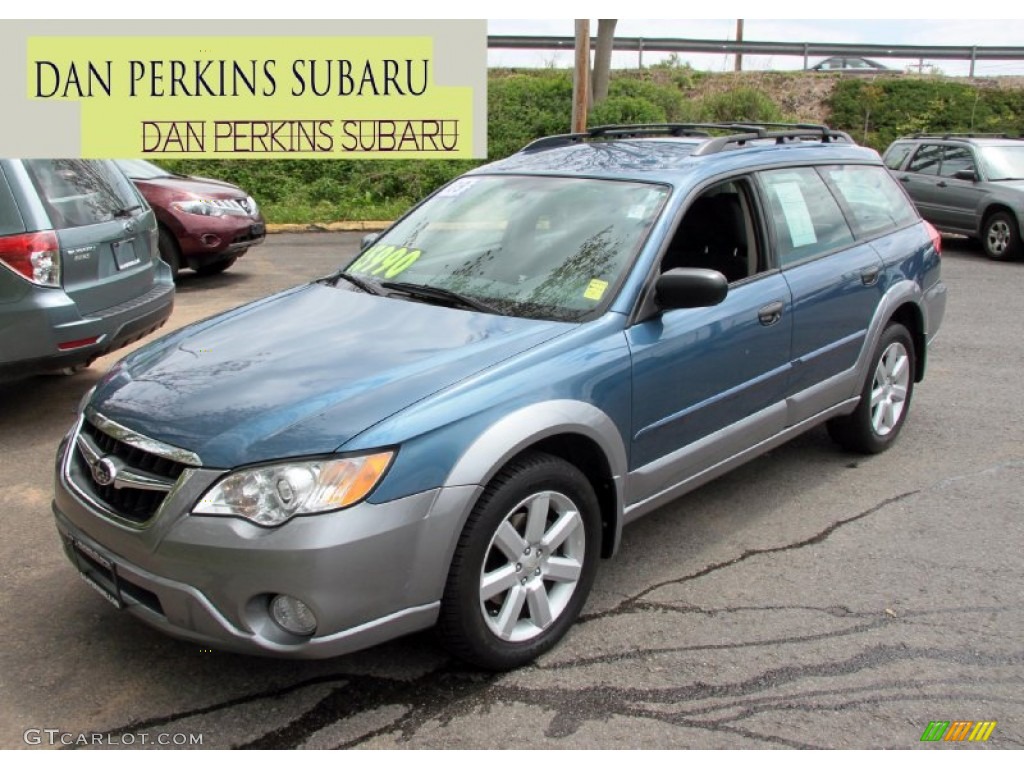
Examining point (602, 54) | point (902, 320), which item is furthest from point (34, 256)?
point (602, 54)

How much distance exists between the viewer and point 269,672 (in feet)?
10.8

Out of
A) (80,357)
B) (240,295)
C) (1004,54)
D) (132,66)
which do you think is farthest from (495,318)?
(1004,54)

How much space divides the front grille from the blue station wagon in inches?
0.4

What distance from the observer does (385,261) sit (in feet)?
14.5

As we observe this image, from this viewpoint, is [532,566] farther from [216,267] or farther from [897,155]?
[897,155]

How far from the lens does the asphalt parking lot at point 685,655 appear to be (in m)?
2.98

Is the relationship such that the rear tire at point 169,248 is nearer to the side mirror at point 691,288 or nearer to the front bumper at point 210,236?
the front bumper at point 210,236

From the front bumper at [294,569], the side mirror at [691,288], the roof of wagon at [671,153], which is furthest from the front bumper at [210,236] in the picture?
the front bumper at [294,569]

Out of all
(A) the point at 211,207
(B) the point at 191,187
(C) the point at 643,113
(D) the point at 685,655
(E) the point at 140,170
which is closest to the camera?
(D) the point at 685,655

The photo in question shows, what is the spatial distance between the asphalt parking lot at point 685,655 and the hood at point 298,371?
83cm

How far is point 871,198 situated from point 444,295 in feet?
8.84

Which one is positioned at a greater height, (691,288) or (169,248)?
(691,288)

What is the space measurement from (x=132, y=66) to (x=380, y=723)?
49.7ft

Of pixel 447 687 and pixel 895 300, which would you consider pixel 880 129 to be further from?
pixel 447 687
